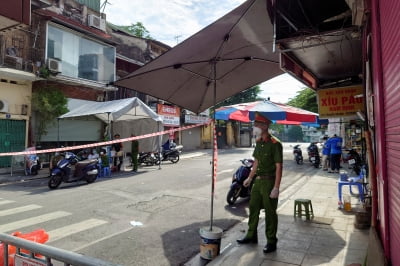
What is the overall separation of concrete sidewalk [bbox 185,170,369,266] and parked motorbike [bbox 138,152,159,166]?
32.7ft

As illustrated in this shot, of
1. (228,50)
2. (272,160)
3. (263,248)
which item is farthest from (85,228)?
(228,50)

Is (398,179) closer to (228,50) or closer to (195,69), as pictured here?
(228,50)

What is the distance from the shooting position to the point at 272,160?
4.39 metres

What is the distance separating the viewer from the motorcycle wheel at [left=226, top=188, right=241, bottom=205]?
7.25 metres

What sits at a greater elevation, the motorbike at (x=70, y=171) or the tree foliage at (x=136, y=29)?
the tree foliage at (x=136, y=29)

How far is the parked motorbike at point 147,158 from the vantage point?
1560 cm

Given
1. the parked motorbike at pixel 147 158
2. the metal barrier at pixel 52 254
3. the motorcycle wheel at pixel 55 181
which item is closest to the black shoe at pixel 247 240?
the metal barrier at pixel 52 254

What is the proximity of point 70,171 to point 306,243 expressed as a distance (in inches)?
333

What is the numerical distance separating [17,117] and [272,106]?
41.7ft

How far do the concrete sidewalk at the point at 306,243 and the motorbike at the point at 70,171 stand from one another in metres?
6.50

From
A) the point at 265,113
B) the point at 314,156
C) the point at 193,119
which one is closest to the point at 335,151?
the point at 314,156

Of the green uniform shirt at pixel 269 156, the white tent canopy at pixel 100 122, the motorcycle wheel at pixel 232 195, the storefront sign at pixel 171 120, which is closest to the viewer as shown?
the green uniform shirt at pixel 269 156

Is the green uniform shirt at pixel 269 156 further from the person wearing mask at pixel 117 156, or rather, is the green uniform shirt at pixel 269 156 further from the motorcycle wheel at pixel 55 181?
the person wearing mask at pixel 117 156

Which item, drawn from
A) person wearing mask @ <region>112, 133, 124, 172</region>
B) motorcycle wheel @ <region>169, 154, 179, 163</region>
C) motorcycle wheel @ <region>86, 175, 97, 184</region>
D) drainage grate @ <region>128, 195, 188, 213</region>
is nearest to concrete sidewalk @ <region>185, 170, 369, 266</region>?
drainage grate @ <region>128, 195, 188, 213</region>
